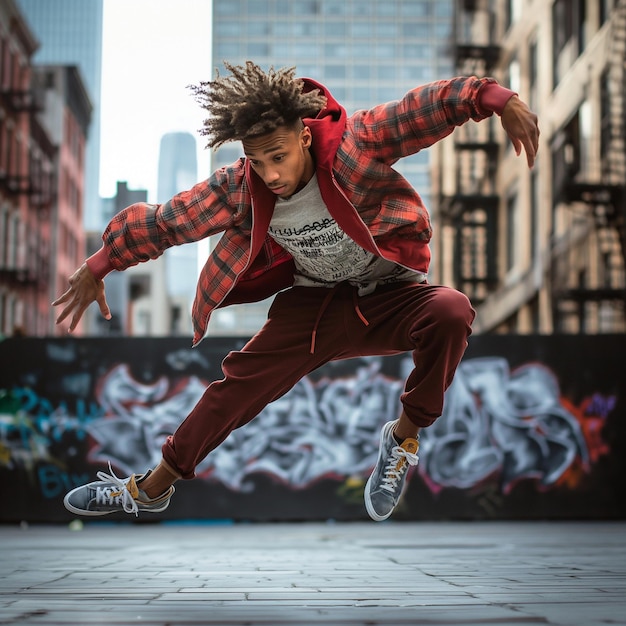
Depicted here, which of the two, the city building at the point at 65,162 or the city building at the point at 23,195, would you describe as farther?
the city building at the point at 65,162

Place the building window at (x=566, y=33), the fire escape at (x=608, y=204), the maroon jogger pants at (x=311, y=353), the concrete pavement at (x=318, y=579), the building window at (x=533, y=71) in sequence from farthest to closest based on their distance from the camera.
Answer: the building window at (x=533, y=71), the building window at (x=566, y=33), the fire escape at (x=608, y=204), the maroon jogger pants at (x=311, y=353), the concrete pavement at (x=318, y=579)

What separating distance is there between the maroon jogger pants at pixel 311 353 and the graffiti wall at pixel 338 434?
7311 millimetres

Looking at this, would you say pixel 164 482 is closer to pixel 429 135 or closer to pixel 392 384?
pixel 429 135

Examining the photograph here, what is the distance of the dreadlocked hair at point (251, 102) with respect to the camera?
12.1 ft


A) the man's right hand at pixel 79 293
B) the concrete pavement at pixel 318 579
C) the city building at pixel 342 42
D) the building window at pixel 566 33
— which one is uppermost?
the city building at pixel 342 42

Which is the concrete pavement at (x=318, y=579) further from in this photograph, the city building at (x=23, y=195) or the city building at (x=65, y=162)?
the city building at (x=65, y=162)

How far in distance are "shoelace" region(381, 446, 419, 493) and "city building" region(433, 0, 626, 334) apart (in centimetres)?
1171

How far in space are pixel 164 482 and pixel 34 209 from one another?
110 feet

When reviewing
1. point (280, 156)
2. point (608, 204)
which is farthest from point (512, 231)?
point (280, 156)

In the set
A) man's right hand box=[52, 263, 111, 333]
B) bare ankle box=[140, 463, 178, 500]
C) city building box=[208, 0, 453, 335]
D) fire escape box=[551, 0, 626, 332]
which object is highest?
city building box=[208, 0, 453, 335]

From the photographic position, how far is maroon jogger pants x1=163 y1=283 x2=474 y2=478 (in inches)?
163

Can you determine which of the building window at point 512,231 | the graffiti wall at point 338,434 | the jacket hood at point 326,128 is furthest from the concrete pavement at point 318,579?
the building window at point 512,231

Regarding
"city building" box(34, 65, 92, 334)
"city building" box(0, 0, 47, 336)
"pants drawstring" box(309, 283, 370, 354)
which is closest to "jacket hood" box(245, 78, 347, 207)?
"pants drawstring" box(309, 283, 370, 354)

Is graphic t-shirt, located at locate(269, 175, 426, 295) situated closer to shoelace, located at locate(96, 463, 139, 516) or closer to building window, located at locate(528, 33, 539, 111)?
shoelace, located at locate(96, 463, 139, 516)
